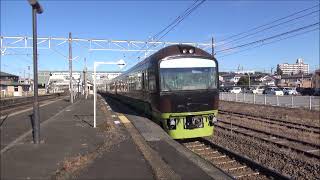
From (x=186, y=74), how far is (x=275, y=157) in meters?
4.26

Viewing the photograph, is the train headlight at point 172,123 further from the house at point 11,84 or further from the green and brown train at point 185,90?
the house at point 11,84

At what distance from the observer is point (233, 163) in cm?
1195

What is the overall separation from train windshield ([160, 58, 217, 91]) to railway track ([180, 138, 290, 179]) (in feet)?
6.78

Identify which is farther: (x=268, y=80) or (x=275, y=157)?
(x=268, y=80)

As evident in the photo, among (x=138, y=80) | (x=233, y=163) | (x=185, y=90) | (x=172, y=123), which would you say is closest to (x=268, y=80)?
(x=138, y=80)

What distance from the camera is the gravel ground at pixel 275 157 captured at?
11.0 meters

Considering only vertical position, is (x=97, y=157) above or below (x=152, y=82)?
below

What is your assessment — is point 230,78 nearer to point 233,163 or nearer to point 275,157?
point 275,157

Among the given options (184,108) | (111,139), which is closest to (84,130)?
(111,139)

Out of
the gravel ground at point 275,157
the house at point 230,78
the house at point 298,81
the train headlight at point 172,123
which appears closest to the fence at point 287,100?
the gravel ground at point 275,157

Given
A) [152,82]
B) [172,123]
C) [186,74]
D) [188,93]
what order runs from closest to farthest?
[172,123]
[188,93]
[186,74]
[152,82]

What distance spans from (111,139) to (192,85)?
3874 millimetres

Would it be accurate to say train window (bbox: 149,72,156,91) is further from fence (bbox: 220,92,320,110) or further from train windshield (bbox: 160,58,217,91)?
fence (bbox: 220,92,320,110)

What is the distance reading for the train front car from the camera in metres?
15.0
